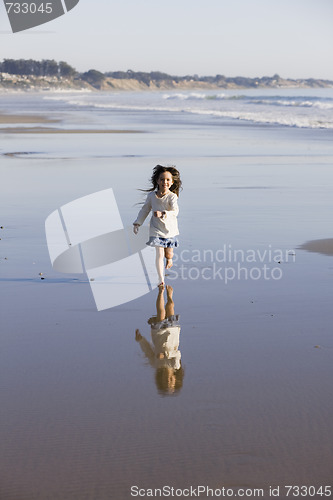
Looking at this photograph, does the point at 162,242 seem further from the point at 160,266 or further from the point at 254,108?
the point at 254,108

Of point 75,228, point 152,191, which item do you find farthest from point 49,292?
point 75,228

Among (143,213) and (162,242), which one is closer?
(162,242)

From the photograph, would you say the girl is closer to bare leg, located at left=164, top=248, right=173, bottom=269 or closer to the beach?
bare leg, located at left=164, top=248, right=173, bottom=269

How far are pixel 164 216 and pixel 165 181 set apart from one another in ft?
1.16

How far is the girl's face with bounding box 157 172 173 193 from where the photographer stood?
8.15 meters

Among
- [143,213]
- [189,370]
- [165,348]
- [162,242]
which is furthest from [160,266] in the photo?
[189,370]

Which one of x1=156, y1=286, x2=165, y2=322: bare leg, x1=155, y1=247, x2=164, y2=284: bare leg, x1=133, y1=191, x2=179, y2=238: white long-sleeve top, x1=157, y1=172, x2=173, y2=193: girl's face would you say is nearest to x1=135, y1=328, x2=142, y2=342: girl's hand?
x1=156, y1=286, x2=165, y2=322: bare leg

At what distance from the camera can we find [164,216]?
26.8 feet

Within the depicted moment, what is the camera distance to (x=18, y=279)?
7.95 m

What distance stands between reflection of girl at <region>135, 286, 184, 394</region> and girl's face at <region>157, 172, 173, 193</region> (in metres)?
1.48

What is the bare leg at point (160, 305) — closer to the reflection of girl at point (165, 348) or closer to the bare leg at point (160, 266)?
the reflection of girl at point (165, 348)

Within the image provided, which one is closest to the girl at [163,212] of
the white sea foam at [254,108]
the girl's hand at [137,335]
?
the girl's hand at [137,335]

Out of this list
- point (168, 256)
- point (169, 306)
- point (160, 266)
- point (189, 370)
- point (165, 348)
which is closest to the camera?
point (189, 370)

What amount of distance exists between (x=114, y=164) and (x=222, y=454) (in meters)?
16.1
